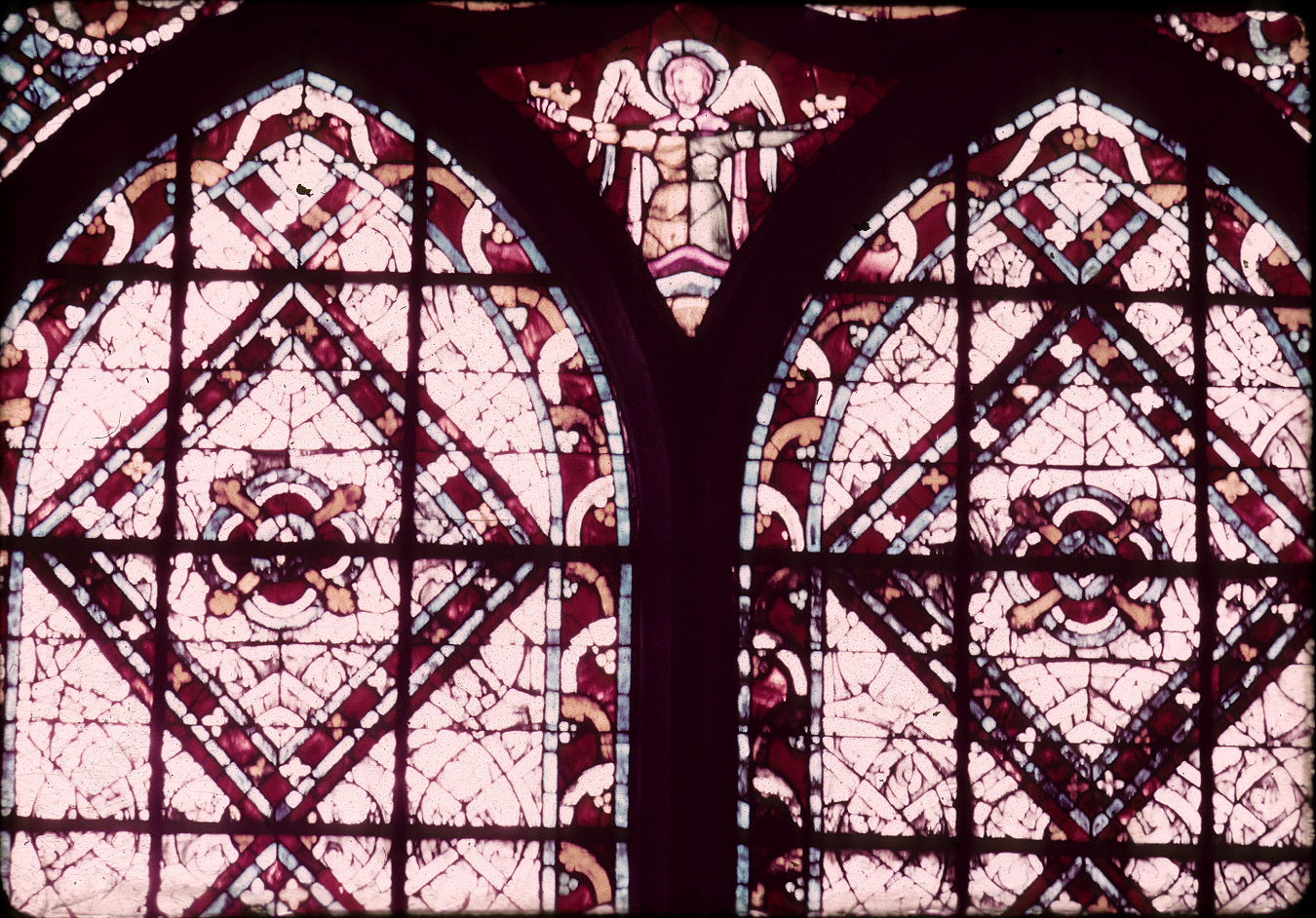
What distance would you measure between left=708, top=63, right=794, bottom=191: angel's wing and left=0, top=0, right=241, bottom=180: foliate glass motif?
1.17 meters

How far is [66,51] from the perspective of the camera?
317cm

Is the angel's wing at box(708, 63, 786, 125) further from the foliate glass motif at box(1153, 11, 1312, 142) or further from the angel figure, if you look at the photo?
the foliate glass motif at box(1153, 11, 1312, 142)

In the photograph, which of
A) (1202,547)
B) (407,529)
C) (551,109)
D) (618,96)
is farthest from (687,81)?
(1202,547)

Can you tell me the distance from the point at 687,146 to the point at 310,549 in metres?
1.27

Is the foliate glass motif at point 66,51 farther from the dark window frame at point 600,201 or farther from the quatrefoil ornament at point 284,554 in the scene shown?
the quatrefoil ornament at point 284,554

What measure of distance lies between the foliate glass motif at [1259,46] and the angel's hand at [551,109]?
1.41 m

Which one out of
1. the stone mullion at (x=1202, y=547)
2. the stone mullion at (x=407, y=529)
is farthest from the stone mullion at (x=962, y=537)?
the stone mullion at (x=407, y=529)

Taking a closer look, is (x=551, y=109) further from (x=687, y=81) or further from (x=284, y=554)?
(x=284, y=554)

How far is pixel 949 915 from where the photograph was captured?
117 inches

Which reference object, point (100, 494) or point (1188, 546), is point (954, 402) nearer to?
point (1188, 546)

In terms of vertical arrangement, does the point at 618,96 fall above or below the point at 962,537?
above

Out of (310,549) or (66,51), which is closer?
(310,549)

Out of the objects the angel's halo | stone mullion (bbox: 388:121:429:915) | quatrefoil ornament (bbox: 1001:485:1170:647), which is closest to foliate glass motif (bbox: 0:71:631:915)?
stone mullion (bbox: 388:121:429:915)

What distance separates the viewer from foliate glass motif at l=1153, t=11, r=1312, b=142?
3.19m
